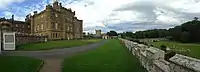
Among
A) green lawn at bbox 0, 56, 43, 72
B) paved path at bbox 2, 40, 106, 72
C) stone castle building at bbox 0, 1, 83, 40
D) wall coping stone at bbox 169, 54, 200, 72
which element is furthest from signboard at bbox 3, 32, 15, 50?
stone castle building at bbox 0, 1, 83, 40

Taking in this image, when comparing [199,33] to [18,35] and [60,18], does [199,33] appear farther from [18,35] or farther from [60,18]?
[18,35]

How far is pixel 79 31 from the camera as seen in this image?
400ft

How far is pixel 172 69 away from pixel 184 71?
3.00 feet

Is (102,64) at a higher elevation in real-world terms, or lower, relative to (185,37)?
lower

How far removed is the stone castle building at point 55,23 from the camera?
3516 inches

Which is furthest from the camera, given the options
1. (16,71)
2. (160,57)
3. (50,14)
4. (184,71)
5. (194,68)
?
(50,14)

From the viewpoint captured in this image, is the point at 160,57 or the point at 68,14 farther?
the point at 68,14

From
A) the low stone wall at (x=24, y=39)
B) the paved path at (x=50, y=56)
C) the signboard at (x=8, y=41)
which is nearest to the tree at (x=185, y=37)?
the low stone wall at (x=24, y=39)

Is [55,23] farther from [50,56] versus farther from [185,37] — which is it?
[50,56]

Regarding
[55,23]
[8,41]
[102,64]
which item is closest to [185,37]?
[55,23]

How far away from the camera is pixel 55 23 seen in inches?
3664

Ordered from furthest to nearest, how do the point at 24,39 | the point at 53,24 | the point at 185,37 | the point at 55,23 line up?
the point at 185,37 < the point at 55,23 < the point at 53,24 < the point at 24,39

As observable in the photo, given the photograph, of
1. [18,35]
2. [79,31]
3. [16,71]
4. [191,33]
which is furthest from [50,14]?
[16,71]

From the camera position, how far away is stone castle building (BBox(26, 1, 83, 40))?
293 ft
